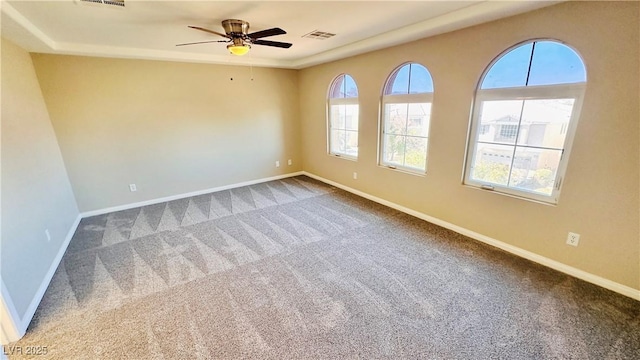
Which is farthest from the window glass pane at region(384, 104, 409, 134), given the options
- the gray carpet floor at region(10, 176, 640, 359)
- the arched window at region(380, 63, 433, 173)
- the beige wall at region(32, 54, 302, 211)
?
the beige wall at region(32, 54, 302, 211)

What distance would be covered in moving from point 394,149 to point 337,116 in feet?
4.82

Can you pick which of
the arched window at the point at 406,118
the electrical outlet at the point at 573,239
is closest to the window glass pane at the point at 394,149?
the arched window at the point at 406,118

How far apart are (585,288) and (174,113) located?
18.3ft

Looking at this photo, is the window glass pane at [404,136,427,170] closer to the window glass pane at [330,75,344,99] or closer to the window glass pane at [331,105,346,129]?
the window glass pane at [331,105,346,129]

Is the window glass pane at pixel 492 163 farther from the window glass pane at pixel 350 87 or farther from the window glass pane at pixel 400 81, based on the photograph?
the window glass pane at pixel 350 87

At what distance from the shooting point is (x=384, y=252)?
281 centimetres

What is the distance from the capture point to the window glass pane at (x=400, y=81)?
3530 mm

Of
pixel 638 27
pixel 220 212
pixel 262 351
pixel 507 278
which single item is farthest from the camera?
pixel 220 212

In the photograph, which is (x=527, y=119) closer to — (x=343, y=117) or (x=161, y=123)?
(x=343, y=117)

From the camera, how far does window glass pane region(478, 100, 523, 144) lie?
8.46ft

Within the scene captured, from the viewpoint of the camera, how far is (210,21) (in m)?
2.64

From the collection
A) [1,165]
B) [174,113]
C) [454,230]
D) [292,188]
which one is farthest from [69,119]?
[454,230]

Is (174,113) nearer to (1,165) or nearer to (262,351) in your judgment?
(1,165)

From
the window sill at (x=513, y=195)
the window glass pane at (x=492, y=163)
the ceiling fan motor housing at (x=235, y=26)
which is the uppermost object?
the ceiling fan motor housing at (x=235, y=26)
